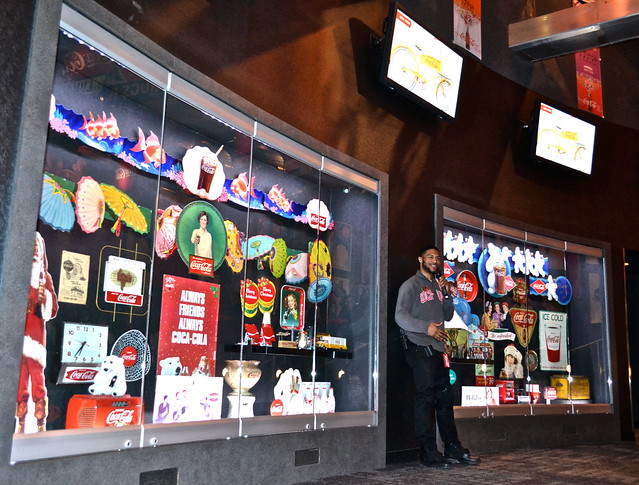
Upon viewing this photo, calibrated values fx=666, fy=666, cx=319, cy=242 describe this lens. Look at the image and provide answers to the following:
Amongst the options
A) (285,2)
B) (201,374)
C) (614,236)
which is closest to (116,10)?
(285,2)

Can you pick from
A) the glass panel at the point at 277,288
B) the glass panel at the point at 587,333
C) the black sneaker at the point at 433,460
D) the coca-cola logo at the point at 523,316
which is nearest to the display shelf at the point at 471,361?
the coca-cola logo at the point at 523,316

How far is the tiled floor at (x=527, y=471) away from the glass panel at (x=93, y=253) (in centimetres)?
176

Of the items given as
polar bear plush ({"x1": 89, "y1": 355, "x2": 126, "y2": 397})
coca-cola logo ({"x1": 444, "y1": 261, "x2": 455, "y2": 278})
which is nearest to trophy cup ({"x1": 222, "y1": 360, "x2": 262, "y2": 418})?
polar bear plush ({"x1": 89, "y1": 355, "x2": 126, "y2": 397})

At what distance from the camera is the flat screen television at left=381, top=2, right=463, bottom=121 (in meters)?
5.43

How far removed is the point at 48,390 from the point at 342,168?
2.79m

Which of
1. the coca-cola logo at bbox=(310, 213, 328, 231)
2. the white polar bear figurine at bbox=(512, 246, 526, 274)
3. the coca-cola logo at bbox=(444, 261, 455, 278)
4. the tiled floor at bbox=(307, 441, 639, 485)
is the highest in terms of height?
the white polar bear figurine at bbox=(512, 246, 526, 274)

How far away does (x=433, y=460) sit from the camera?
16.5 feet

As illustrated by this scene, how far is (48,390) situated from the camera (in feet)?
9.64

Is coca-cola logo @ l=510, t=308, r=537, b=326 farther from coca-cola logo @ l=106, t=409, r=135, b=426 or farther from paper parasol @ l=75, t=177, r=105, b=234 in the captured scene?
paper parasol @ l=75, t=177, r=105, b=234

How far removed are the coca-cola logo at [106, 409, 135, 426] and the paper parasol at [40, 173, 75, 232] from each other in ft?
2.96

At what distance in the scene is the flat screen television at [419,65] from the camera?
5.43 meters

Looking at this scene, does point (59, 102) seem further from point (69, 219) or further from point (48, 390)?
point (48, 390)

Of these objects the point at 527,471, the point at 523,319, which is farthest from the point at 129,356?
the point at 523,319

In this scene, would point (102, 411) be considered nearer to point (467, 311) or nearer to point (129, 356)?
point (129, 356)
